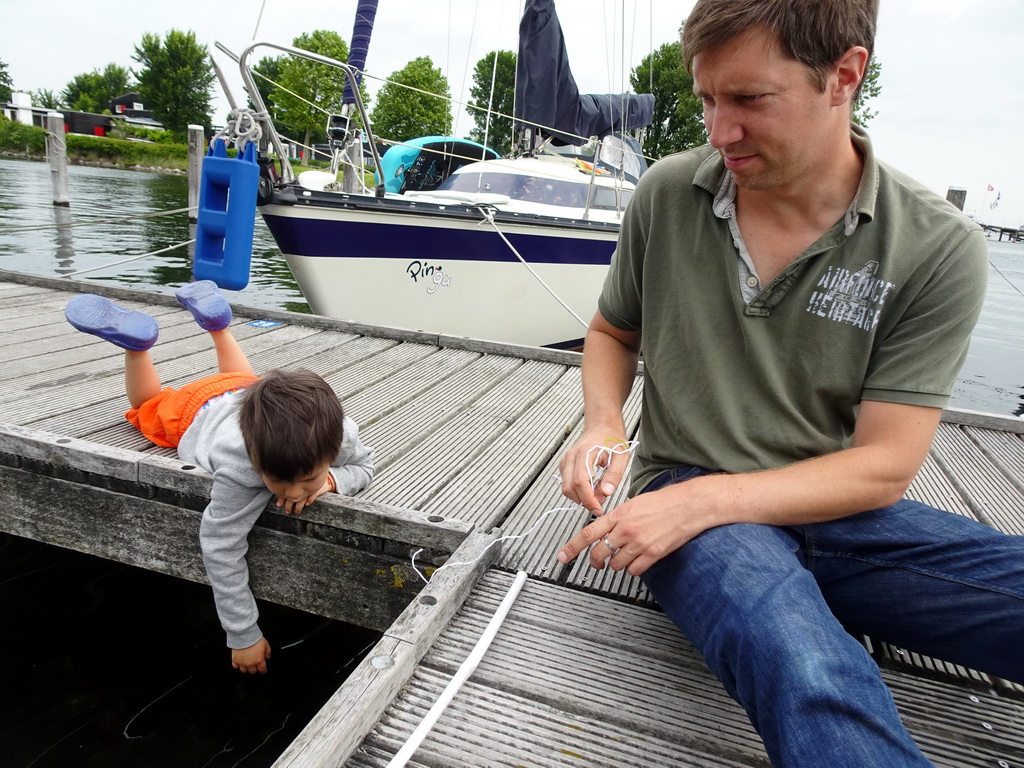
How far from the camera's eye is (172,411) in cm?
262

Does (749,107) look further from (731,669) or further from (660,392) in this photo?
(731,669)

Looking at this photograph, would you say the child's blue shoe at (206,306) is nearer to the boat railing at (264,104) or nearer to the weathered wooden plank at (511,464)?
the weathered wooden plank at (511,464)

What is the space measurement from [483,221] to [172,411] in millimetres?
4331

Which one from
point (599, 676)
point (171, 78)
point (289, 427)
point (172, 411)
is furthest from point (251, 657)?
point (171, 78)

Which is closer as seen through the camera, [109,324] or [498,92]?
[109,324]

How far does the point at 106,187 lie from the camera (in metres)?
28.5

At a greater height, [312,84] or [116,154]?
[312,84]

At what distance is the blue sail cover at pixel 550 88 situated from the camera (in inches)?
328

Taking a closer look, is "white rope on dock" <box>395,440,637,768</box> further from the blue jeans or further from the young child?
the young child

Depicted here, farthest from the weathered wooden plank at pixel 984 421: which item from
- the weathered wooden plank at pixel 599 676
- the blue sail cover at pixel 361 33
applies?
the blue sail cover at pixel 361 33

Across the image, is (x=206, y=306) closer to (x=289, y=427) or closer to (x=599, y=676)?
(x=289, y=427)

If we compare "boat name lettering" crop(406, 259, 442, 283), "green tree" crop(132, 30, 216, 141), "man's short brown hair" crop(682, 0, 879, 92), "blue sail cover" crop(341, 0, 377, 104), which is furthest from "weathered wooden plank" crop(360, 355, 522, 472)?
"green tree" crop(132, 30, 216, 141)

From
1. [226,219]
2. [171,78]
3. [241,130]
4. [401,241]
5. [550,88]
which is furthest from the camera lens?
[171,78]

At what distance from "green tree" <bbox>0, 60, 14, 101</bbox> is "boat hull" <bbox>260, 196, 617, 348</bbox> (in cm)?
9340
